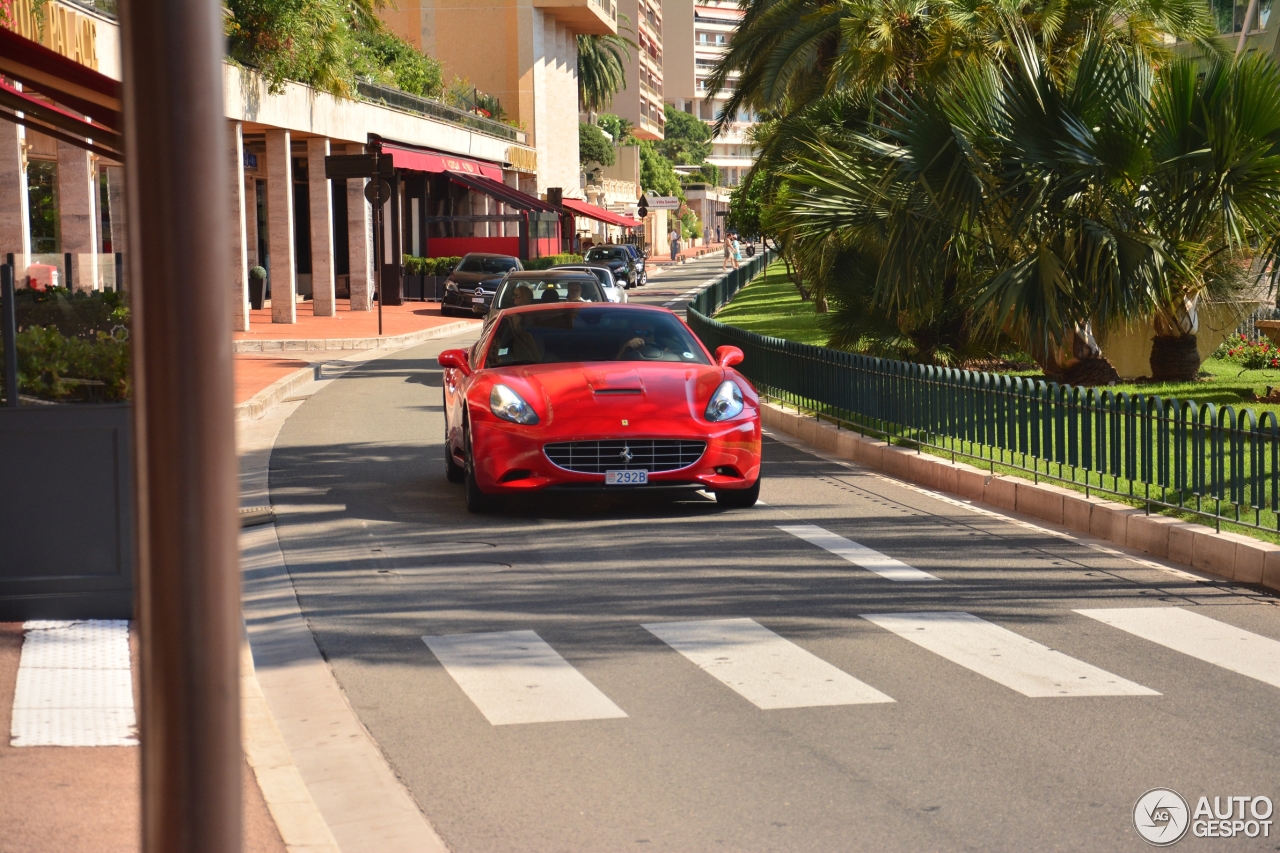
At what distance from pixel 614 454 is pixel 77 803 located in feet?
20.1

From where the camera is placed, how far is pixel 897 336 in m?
18.4

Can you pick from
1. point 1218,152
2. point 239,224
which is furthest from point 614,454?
point 239,224

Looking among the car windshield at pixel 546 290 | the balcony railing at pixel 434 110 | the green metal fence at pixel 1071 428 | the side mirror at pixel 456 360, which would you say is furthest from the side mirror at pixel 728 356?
the balcony railing at pixel 434 110

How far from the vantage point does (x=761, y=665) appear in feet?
22.5

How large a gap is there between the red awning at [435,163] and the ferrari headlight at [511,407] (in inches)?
1161

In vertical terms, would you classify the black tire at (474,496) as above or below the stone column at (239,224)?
below

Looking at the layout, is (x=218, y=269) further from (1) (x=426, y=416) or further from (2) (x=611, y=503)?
(1) (x=426, y=416)

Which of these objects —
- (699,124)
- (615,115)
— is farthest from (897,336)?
(699,124)

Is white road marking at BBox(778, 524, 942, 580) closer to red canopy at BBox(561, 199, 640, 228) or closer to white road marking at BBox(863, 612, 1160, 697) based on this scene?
white road marking at BBox(863, 612, 1160, 697)

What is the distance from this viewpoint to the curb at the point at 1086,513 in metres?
8.97

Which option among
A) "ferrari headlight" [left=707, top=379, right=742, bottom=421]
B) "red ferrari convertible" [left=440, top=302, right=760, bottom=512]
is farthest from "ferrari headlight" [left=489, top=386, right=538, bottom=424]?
"ferrari headlight" [left=707, top=379, right=742, bottom=421]

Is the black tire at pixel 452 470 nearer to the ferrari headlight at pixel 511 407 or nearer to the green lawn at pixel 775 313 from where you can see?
the ferrari headlight at pixel 511 407

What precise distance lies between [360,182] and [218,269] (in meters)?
39.5

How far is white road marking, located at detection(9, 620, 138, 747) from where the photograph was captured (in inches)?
224
